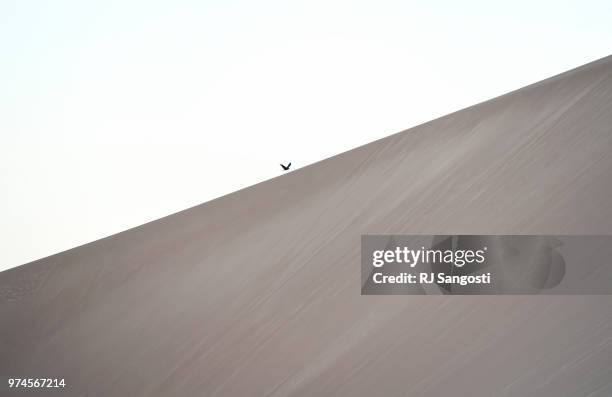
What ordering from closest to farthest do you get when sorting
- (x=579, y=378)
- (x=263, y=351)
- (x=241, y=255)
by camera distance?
(x=579, y=378) < (x=263, y=351) < (x=241, y=255)

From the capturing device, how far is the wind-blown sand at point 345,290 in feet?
5.70

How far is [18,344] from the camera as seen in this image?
→ 1862 mm

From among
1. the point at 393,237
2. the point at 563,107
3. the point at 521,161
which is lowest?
the point at 393,237

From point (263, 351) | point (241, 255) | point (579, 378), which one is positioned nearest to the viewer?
point (579, 378)

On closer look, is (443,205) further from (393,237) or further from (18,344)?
(18,344)

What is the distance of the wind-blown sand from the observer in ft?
5.70

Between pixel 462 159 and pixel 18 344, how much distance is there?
1.43 meters

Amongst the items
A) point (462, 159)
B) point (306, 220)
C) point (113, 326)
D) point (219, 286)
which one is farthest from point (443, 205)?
point (113, 326)

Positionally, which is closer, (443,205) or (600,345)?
(600,345)

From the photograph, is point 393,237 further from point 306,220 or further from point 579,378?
point 579,378

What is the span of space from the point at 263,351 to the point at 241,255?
11.8 inches

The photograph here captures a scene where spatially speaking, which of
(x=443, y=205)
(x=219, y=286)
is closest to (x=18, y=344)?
(x=219, y=286)

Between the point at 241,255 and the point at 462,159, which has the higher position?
the point at 462,159

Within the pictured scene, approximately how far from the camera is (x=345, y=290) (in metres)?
1.87
